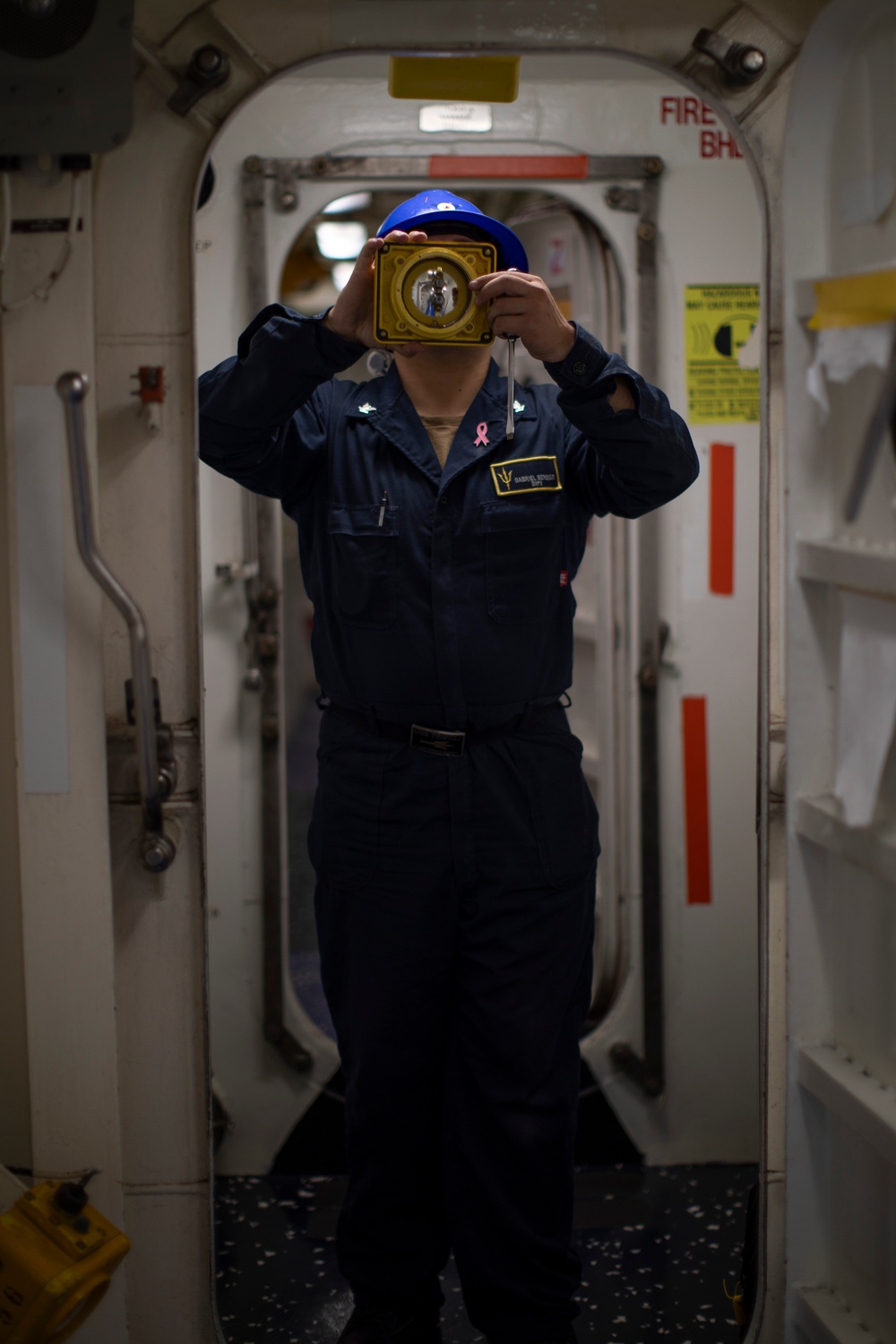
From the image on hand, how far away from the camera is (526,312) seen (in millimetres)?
1590

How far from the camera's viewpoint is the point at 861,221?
1.49 m

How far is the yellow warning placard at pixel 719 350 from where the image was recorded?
8.14 feet

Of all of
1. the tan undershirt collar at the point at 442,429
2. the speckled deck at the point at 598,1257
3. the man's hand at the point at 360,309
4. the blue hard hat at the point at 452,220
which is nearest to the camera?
the man's hand at the point at 360,309

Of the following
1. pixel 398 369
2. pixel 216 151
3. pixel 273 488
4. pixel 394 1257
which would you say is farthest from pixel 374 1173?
pixel 216 151

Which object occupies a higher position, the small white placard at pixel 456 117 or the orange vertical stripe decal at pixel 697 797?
the small white placard at pixel 456 117

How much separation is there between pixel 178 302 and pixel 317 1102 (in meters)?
1.88

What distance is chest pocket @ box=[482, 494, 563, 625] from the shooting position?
6.05 ft

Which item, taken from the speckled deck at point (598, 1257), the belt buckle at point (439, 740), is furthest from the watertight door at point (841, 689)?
the speckled deck at point (598, 1257)

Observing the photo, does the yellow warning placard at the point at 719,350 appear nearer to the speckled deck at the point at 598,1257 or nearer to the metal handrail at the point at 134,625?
the metal handrail at the point at 134,625

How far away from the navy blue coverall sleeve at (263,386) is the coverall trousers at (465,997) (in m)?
0.47

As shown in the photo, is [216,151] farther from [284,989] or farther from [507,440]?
[284,989]

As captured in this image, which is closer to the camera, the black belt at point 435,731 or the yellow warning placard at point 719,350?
the black belt at point 435,731

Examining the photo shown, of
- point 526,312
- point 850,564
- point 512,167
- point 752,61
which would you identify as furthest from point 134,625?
point 512,167

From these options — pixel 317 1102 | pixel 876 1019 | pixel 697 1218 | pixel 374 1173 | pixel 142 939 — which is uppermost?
pixel 142 939
